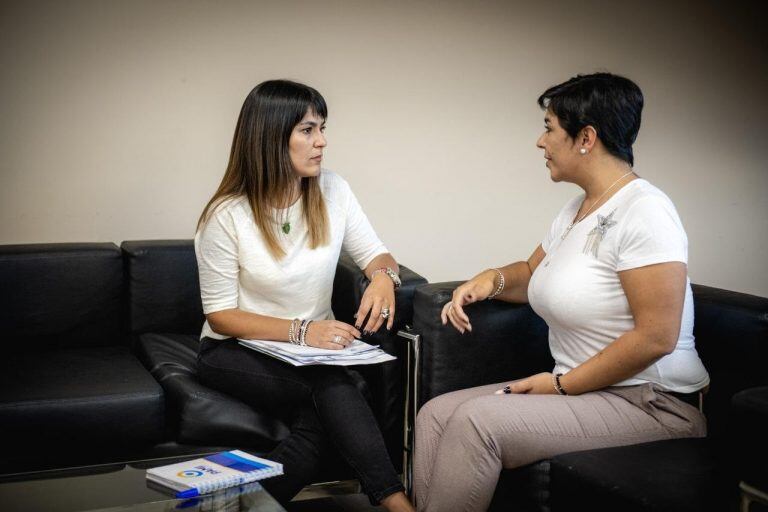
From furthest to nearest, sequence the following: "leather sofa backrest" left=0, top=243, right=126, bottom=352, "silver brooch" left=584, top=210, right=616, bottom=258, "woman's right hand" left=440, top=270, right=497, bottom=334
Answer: "leather sofa backrest" left=0, top=243, right=126, bottom=352, "woman's right hand" left=440, top=270, right=497, bottom=334, "silver brooch" left=584, top=210, right=616, bottom=258

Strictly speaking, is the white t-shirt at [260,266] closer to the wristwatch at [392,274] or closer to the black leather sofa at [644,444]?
the wristwatch at [392,274]

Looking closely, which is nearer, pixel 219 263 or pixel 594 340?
pixel 594 340

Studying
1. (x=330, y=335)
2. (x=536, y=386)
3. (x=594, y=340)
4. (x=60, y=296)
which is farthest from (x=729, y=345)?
(x=60, y=296)

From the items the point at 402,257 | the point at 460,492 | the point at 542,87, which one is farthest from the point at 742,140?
the point at 460,492

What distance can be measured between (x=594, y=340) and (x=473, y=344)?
41 centimetres

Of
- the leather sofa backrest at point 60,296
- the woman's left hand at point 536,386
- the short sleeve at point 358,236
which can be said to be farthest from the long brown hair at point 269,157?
the woman's left hand at point 536,386

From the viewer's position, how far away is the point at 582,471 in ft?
5.74

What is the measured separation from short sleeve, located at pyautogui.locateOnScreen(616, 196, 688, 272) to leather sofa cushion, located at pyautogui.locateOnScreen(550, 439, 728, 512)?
1.33 ft

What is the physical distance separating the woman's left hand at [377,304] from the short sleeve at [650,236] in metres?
0.72

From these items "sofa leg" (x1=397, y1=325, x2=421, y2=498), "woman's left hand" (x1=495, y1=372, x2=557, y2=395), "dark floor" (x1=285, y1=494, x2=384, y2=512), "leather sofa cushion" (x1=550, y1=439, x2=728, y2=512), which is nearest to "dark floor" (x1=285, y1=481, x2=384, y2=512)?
"dark floor" (x1=285, y1=494, x2=384, y2=512)

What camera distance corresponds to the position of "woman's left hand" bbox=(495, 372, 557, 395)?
6.73ft

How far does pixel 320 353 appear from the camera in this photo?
2.24 metres

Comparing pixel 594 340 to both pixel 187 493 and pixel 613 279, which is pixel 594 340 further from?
pixel 187 493

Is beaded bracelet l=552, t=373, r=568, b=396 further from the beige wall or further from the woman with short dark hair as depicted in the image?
the beige wall
